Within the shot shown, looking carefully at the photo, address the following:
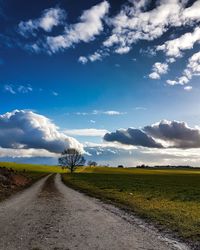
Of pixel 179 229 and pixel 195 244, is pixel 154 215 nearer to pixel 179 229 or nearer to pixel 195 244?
pixel 179 229

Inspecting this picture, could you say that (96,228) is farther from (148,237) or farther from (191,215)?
(191,215)

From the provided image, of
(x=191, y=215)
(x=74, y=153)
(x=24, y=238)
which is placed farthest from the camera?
(x=74, y=153)

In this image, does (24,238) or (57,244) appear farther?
(24,238)

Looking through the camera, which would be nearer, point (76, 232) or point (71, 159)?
point (76, 232)

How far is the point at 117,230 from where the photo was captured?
46.2ft

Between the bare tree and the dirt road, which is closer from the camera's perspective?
the dirt road

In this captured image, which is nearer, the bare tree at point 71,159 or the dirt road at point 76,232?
the dirt road at point 76,232

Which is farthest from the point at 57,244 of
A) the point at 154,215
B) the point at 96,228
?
the point at 154,215

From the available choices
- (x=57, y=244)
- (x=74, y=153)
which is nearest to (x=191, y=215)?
(x=57, y=244)

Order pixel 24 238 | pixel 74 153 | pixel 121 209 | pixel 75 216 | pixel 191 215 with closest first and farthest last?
pixel 24 238
pixel 75 216
pixel 191 215
pixel 121 209
pixel 74 153

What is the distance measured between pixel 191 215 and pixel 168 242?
807 cm

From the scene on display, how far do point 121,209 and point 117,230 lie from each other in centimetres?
736

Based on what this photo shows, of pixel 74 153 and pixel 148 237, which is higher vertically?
pixel 74 153

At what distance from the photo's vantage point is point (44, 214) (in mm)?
18625
